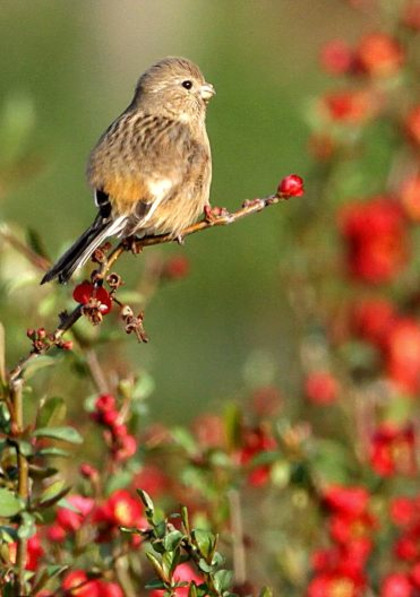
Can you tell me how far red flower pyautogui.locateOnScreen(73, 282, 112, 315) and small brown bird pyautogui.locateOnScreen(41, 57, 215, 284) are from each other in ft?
2.01

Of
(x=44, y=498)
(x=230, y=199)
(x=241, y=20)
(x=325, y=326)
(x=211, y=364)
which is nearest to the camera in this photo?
(x=44, y=498)

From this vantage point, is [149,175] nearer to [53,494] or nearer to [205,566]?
[53,494]

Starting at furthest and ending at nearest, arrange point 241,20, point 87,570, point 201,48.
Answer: point 241,20 < point 201,48 < point 87,570

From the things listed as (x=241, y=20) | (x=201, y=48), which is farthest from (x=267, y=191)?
(x=241, y=20)

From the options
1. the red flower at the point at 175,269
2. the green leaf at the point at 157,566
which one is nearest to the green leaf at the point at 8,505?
the green leaf at the point at 157,566

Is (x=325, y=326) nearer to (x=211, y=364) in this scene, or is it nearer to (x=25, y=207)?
(x=211, y=364)

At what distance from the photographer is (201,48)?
14672 millimetres

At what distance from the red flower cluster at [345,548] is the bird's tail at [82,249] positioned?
0.76 metres

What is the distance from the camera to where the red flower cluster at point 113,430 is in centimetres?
307

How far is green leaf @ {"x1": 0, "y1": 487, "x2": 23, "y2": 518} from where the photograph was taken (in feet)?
8.06

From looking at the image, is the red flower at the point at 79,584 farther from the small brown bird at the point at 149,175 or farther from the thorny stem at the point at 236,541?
the small brown bird at the point at 149,175

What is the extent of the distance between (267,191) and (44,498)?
8.22 m

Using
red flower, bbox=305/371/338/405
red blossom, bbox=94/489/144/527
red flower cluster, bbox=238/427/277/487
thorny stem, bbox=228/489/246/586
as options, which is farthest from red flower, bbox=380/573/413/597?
red flower, bbox=305/371/338/405

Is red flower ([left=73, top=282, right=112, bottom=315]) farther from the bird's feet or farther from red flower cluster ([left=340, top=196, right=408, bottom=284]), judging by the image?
red flower cluster ([left=340, top=196, right=408, bottom=284])
